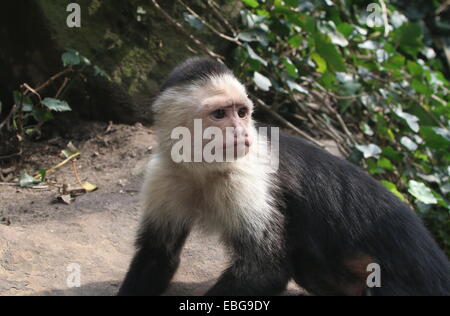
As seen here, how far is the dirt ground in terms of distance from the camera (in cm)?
383

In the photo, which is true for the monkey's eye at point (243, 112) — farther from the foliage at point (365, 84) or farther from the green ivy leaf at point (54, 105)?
the green ivy leaf at point (54, 105)

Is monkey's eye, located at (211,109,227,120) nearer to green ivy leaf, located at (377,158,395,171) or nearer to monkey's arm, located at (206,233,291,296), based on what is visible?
monkey's arm, located at (206,233,291,296)

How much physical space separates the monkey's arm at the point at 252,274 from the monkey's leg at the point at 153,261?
549 mm

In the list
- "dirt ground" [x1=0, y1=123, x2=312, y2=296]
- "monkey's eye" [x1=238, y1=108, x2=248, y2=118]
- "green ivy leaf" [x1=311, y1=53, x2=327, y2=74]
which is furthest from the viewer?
"green ivy leaf" [x1=311, y1=53, x2=327, y2=74]

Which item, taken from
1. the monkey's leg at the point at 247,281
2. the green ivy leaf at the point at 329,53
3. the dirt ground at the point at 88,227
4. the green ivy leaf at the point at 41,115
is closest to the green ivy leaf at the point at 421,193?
the green ivy leaf at the point at 329,53

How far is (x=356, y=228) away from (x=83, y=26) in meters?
4.25

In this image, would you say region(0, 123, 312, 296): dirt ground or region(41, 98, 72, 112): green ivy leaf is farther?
region(41, 98, 72, 112): green ivy leaf

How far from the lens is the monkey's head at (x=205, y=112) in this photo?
347cm

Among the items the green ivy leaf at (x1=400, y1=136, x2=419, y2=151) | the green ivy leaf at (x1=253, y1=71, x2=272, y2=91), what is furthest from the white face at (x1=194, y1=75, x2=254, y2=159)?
the green ivy leaf at (x1=400, y1=136, x2=419, y2=151)

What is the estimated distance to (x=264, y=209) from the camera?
3494 millimetres

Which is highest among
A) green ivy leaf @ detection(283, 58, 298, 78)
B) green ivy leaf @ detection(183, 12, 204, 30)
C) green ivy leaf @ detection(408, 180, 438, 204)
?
green ivy leaf @ detection(183, 12, 204, 30)

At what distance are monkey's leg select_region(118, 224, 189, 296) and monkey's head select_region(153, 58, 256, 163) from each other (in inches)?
25.3

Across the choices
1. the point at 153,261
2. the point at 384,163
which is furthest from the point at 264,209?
the point at 384,163
